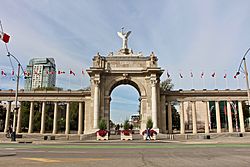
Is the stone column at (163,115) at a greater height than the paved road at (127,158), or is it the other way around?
the stone column at (163,115)

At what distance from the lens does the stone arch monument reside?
45906 mm

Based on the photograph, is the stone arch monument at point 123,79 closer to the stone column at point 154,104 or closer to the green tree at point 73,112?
the stone column at point 154,104

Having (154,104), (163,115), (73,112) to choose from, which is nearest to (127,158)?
(154,104)

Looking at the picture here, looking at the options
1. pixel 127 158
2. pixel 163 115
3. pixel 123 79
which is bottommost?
pixel 127 158

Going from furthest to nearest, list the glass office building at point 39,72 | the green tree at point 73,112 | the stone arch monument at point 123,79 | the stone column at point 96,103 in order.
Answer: the green tree at point 73,112 < the glass office building at point 39,72 < the stone arch monument at point 123,79 < the stone column at point 96,103

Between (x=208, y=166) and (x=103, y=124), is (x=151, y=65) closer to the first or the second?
(x=103, y=124)

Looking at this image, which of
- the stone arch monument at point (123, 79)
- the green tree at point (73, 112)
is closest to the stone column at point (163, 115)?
the stone arch monument at point (123, 79)

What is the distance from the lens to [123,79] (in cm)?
4778

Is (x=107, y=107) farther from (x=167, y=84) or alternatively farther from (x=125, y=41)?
(x=167, y=84)

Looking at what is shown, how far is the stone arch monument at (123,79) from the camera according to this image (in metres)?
45.9

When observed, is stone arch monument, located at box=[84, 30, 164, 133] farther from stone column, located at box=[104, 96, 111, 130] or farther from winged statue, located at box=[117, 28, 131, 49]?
winged statue, located at box=[117, 28, 131, 49]

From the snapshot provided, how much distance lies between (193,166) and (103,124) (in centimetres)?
2744

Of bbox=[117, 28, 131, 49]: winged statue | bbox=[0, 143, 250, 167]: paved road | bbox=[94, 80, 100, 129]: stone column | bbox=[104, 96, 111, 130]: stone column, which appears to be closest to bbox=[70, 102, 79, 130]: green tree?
bbox=[104, 96, 111, 130]: stone column

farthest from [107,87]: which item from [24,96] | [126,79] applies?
[24,96]
